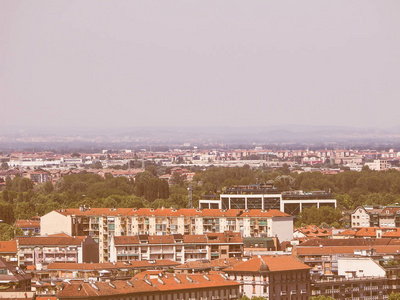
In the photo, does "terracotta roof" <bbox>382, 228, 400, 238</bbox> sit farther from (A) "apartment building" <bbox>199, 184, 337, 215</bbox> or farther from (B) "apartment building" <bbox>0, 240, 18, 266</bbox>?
(A) "apartment building" <bbox>199, 184, 337, 215</bbox>

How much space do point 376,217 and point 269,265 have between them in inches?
1595

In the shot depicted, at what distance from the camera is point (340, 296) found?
54.4 metres

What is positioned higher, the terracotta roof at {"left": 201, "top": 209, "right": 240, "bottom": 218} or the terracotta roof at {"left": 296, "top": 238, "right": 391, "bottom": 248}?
the terracotta roof at {"left": 201, "top": 209, "right": 240, "bottom": 218}

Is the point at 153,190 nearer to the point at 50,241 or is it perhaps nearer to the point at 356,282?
the point at 50,241

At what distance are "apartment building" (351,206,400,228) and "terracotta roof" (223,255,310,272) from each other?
3613cm

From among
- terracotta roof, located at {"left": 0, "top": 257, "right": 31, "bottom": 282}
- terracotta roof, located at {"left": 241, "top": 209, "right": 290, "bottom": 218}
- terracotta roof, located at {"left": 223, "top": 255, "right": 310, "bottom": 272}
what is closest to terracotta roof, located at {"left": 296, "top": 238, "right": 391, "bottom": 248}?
terracotta roof, located at {"left": 241, "top": 209, "right": 290, "bottom": 218}

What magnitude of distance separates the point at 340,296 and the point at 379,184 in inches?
3298

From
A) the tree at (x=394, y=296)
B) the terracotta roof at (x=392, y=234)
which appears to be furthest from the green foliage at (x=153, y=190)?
the tree at (x=394, y=296)

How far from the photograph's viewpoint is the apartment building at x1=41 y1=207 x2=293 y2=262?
81.5 m

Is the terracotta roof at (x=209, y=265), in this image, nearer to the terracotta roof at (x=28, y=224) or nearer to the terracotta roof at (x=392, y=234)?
the terracotta roof at (x=392, y=234)

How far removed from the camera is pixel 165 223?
83125mm

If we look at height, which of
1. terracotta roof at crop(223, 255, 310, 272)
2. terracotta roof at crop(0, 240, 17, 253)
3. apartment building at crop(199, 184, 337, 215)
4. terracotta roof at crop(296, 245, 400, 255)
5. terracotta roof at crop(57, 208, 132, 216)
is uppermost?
terracotta roof at crop(223, 255, 310, 272)

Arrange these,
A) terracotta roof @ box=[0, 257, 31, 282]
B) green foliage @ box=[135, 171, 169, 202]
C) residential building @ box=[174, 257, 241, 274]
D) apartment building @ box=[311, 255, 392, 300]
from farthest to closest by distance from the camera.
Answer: green foliage @ box=[135, 171, 169, 202] → residential building @ box=[174, 257, 241, 274] → apartment building @ box=[311, 255, 392, 300] → terracotta roof @ box=[0, 257, 31, 282]

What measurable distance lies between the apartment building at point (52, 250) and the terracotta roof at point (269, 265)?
15.0 m
